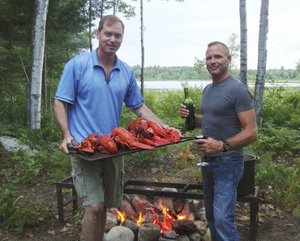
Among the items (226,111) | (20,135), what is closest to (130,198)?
(226,111)

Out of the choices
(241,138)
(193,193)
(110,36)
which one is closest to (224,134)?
(241,138)

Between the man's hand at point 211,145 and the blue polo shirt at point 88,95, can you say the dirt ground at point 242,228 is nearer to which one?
the blue polo shirt at point 88,95

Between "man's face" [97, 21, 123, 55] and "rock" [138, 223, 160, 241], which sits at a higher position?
"man's face" [97, 21, 123, 55]

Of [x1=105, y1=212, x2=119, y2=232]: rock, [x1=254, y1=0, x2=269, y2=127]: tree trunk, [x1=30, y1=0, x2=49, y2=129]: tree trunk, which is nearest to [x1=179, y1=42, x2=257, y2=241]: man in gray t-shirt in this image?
[x1=105, y1=212, x2=119, y2=232]: rock

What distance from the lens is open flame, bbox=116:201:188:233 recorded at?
514 cm

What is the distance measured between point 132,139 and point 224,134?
2.86 ft

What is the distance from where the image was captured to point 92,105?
3.76 m

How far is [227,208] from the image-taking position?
354 centimetres

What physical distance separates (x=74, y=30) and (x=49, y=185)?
8652 mm

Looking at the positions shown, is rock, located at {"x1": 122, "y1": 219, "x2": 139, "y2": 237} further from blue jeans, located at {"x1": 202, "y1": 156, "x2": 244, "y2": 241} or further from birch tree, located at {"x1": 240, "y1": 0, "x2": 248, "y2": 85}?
birch tree, located at {"x1": 240, "y1": 0, "x2": 248, "y2": 85}

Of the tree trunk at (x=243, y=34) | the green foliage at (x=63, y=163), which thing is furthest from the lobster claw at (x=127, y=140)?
the tree trunk at (x=243, y=34)

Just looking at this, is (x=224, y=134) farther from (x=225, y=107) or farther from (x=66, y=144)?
(x=66, y=144)

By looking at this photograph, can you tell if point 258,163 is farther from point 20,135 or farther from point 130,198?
point 20,135

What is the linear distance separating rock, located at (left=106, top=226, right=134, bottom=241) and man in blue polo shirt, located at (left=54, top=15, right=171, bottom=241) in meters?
0.82
